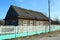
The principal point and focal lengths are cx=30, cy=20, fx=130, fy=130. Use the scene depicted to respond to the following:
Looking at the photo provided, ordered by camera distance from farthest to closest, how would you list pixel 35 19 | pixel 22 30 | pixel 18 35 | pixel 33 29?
pixel 35 19, pixel 33 29, pixel 22 30, pixel 18 35

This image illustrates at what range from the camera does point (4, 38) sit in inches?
608

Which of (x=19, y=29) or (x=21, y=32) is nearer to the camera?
(x=19, y=29)

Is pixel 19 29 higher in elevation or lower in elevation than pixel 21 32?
higher

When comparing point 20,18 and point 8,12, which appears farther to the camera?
point 8,12

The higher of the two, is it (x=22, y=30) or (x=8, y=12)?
(x=8, y=12)

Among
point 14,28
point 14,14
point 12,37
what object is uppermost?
point 14,14

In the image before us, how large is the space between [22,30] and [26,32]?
1120 mm

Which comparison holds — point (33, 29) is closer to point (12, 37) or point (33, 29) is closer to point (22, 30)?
point (22, 30)

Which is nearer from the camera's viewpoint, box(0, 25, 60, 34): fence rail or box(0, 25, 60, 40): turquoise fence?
box(0, 25, 60, 40): turquoise fence

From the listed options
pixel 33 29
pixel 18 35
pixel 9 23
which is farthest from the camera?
pixel 9 23

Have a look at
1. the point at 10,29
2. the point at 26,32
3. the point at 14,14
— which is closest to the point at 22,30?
the point at 26,32

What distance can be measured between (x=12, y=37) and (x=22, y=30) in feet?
9.04

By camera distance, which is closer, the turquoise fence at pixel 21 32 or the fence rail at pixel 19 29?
the turquoise fence at pixel 21 32

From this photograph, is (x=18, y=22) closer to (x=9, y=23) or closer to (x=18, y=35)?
(x=9, y=23)
